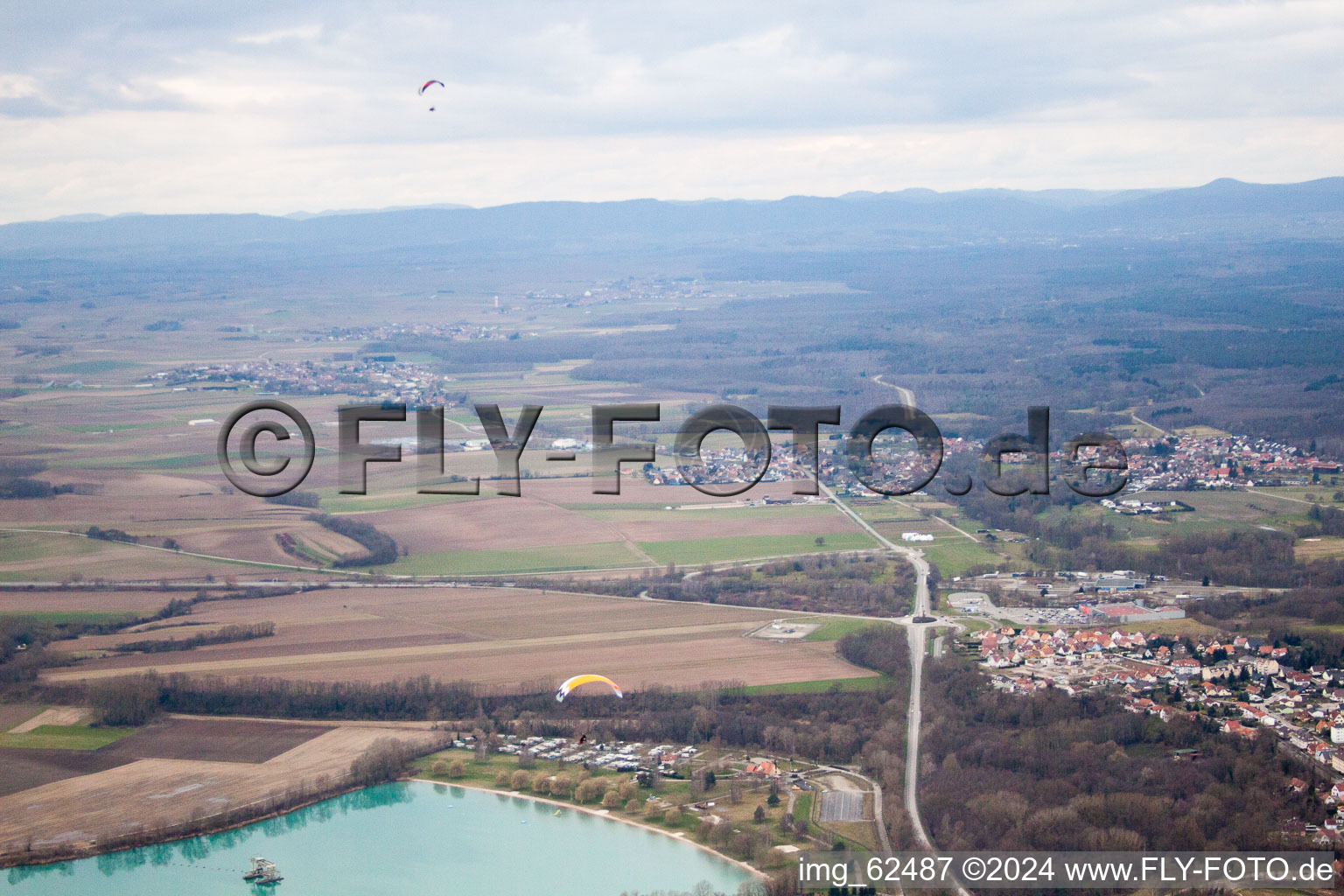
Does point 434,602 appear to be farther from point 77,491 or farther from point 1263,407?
point 1263,407

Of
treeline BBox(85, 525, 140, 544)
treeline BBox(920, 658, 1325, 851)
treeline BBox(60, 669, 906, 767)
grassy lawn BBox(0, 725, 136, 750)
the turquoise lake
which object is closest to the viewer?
treeline BBox(920, 658, 1325, 851)

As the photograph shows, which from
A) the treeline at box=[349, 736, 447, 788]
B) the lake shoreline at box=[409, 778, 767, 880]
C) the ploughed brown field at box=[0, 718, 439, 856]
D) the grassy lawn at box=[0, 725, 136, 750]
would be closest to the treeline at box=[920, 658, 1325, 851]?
the lake shoreline at box=[409, 778, 767, 880]

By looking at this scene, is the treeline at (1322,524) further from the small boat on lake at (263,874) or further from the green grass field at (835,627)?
the small boat on lake at (263,874)

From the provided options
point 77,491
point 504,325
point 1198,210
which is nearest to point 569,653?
point 77,491

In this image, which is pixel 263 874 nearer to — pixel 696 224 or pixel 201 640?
pixel 201 640

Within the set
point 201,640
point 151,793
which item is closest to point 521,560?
point 201,640

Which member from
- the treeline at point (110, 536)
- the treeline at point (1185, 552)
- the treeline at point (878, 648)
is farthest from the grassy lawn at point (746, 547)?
the treeline at point (110, 536)

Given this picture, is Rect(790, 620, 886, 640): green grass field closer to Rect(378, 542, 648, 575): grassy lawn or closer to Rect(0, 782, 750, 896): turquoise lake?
Rect(378, 542, 648, 575): grassy lawn
